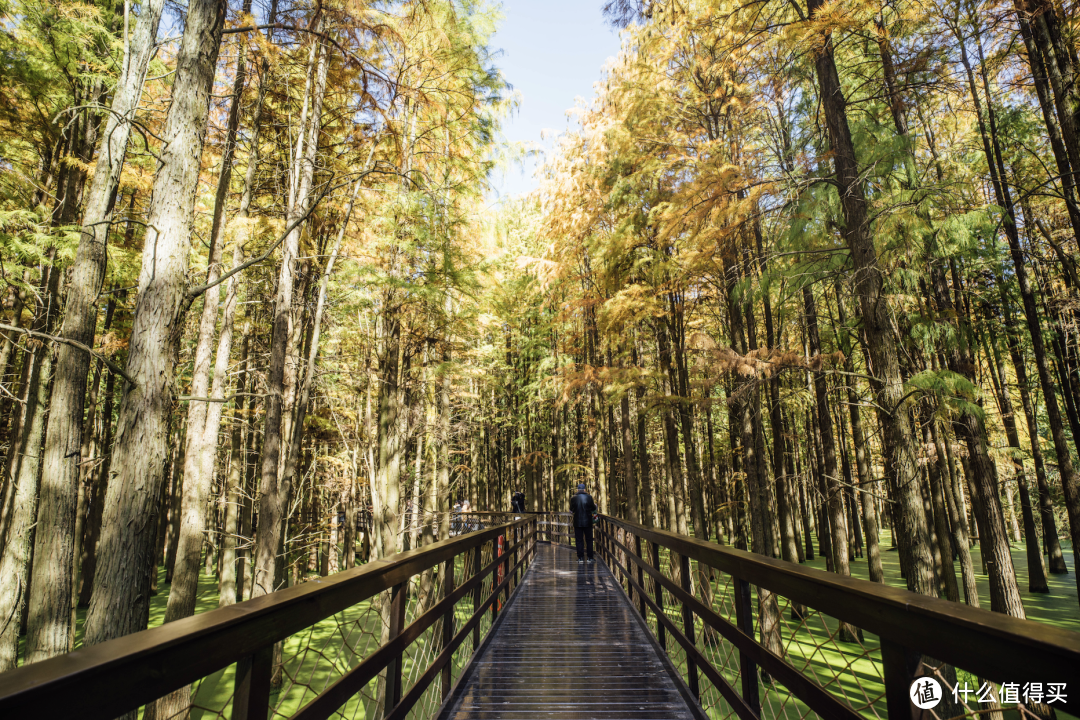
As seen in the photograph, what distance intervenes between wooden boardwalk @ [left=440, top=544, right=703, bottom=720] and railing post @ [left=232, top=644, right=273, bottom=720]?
2.17 meters

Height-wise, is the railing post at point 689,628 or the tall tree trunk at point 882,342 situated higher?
the tall tree trunk at point 882,342

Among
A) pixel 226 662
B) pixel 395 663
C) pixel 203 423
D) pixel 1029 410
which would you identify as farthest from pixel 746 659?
pixel 1029 410

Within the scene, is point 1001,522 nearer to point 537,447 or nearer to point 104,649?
point 104,649

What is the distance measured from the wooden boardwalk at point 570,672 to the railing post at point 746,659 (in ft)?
2.79

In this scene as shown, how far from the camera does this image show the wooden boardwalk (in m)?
3.47

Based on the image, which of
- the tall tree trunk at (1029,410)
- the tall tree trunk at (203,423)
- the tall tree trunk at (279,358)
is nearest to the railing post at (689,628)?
the tall tree trunk at (279,358)

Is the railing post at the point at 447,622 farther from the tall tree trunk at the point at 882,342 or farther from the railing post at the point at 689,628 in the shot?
the tall tree trunk at the point at 882,342

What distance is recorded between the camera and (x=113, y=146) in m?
7.52

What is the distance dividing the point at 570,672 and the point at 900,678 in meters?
3.27

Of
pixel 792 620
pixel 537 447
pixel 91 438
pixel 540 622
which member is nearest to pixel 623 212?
pixel 540 622

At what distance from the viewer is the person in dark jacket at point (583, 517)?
11008mm

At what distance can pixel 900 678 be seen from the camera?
1.58 m

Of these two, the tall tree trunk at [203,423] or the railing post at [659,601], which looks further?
the tall tree trunk at [203,423]

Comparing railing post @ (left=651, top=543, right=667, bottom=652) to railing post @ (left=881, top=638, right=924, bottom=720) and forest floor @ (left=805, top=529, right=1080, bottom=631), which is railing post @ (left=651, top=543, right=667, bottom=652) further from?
forest floor @ (left=805, top=529, right=1080, bottom=631)
